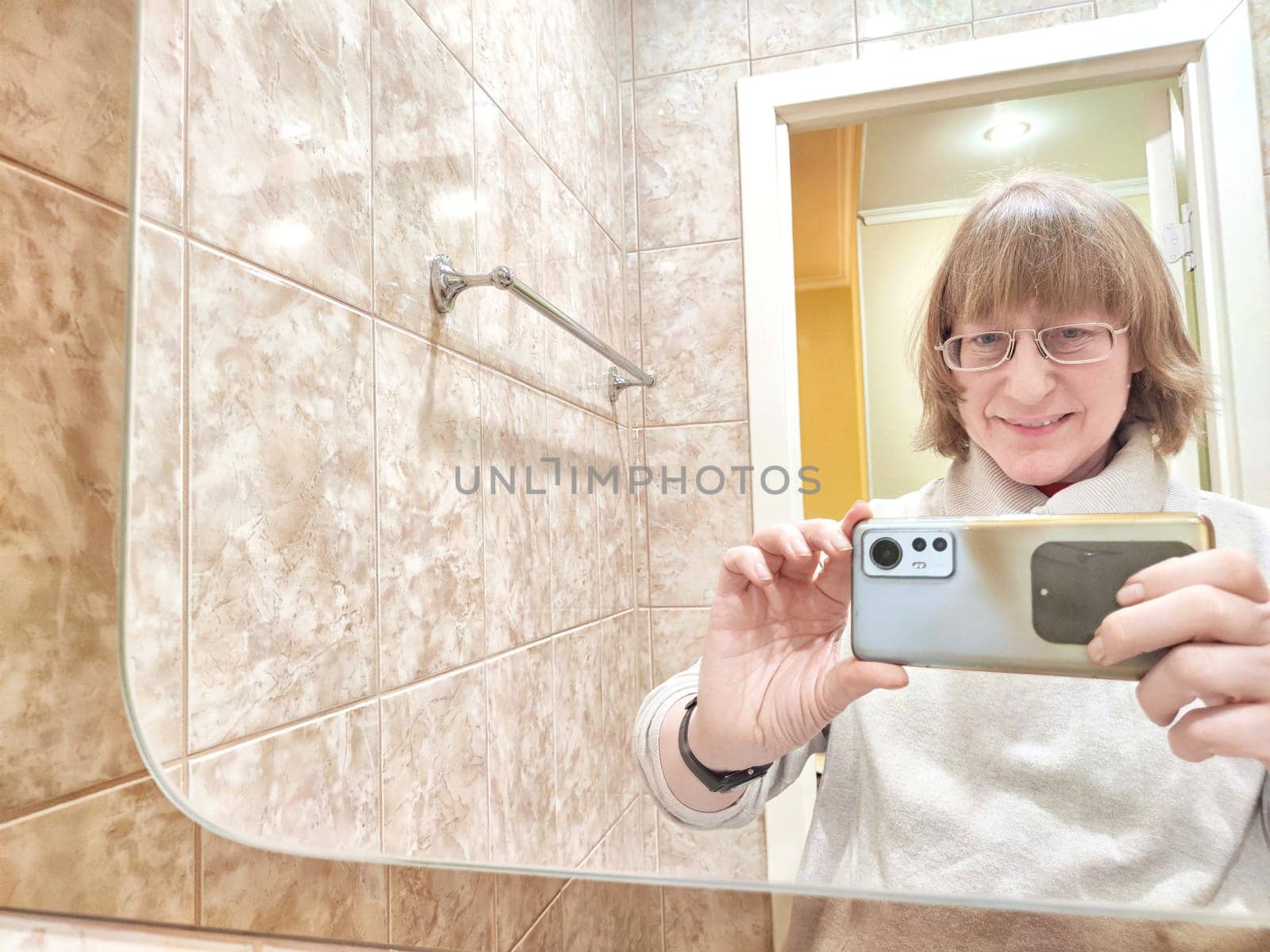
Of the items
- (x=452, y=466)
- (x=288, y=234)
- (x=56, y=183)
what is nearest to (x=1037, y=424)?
(x=452, y=466)

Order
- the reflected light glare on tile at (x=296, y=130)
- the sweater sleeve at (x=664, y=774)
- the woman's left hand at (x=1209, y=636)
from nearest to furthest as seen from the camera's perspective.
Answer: the woman's left hand at (x=1209, y=636)
the sweater sleeve at (x=664, y=774)
the reflected light glare on tile at (x=296, y=130)

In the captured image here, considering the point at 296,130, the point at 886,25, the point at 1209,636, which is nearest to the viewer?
the point at 1209,636

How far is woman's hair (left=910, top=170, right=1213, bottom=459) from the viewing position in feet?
1.28

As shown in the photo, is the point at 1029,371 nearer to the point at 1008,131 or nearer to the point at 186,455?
the point at 1008,131

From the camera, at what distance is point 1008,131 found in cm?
44

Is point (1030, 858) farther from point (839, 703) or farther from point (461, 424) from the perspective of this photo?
point (461, 424)

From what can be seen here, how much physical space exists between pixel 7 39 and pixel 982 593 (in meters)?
0.70

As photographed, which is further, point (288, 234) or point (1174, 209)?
point (288, 234)

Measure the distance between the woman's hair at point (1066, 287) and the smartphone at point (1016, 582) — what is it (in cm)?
4

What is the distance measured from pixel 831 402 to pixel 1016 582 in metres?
0.14

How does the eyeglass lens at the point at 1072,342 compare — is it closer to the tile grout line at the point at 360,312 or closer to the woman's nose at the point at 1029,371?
the woman's nose at the point at 1029,371

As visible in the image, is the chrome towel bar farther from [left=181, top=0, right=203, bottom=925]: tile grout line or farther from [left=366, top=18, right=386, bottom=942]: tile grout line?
[left=181, top=0, right=203, bottom=925]: tile grout line

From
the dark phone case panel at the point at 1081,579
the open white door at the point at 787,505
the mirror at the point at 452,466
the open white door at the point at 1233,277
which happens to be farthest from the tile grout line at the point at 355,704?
the open white door at the point at 1233,277

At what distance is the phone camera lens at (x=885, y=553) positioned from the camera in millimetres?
411
